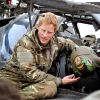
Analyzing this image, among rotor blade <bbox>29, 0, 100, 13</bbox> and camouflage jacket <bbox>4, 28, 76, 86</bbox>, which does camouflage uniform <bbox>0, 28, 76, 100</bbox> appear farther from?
rotor blade <bbox>29, 0, 100, 13</bbox>

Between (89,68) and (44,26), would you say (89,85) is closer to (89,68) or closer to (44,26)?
(89,68)

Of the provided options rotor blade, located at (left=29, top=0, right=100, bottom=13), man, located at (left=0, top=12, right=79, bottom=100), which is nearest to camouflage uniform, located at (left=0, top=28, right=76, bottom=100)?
man, located at (left=0, top=12, right=79, bottom=100)

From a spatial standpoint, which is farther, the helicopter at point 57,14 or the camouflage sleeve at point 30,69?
the camouflage sleeve at point 30,69

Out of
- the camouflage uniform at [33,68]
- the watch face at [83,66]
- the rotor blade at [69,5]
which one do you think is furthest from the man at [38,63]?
the rotor blade at [69,5]

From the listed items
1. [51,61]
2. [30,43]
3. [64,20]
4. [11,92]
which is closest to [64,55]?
[51,61]

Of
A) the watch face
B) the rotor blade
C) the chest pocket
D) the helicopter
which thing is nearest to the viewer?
the rotor blade

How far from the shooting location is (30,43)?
3.46 meters

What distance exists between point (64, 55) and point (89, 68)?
47 cm

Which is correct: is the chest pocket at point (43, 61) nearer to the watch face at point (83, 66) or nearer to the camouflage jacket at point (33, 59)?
the camouflage jacket at point (33, 59)

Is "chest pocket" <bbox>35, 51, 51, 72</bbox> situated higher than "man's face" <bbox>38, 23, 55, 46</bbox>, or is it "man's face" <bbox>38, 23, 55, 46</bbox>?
"man's face" <bbox>38, 23, 55, 46</bbox>

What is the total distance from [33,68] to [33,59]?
92 mm

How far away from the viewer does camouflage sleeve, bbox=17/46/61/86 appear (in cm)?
338

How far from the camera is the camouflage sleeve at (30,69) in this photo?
11.1 ft

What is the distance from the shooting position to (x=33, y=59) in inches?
135
